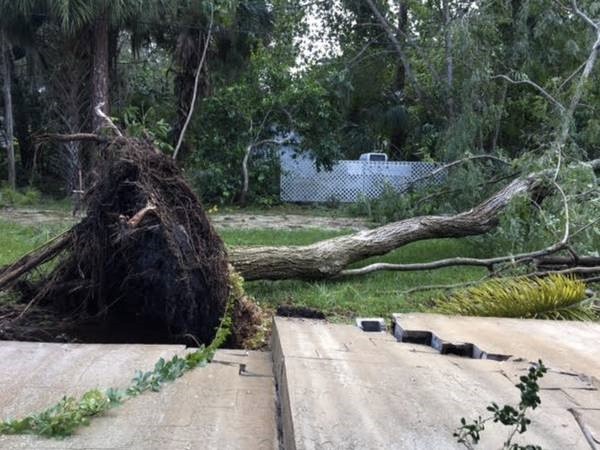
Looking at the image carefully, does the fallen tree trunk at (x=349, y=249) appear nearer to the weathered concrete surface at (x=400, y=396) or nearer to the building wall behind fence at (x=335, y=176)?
the weathered concrete surface at (x=400, y=396)

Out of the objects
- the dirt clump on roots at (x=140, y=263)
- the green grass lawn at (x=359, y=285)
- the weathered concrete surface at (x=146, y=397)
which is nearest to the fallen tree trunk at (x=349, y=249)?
the green grass lawn at (x=359, y=285)

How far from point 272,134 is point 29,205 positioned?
567 cm

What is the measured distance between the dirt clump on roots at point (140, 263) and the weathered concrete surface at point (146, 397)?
0.69 meters

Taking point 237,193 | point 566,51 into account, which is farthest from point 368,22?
point 566,51

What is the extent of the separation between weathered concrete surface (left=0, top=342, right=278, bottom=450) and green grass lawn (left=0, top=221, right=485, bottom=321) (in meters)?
1.70

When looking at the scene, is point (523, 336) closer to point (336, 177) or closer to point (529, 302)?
point (529, 302)

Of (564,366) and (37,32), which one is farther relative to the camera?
(37,32)

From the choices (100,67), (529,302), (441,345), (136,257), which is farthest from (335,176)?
(441,345)

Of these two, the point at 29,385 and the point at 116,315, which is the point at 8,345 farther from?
the point at 116,315

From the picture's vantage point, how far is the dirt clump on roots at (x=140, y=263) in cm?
451

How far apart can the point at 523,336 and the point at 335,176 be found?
41.5 ft

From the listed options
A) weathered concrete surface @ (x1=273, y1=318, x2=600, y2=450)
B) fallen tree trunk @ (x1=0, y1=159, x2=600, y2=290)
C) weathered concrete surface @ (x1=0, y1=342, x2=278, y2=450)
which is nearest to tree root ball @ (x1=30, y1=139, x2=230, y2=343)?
fallen tree trunk @ (x1=0, y1=159, x2=600, y2=290)

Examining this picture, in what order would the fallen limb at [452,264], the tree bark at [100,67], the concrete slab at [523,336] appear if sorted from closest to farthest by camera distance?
the concrete slab at [523,336] < the fallen limb at [452,264] < the tree bark at [100,67]

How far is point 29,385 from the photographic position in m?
3.12
